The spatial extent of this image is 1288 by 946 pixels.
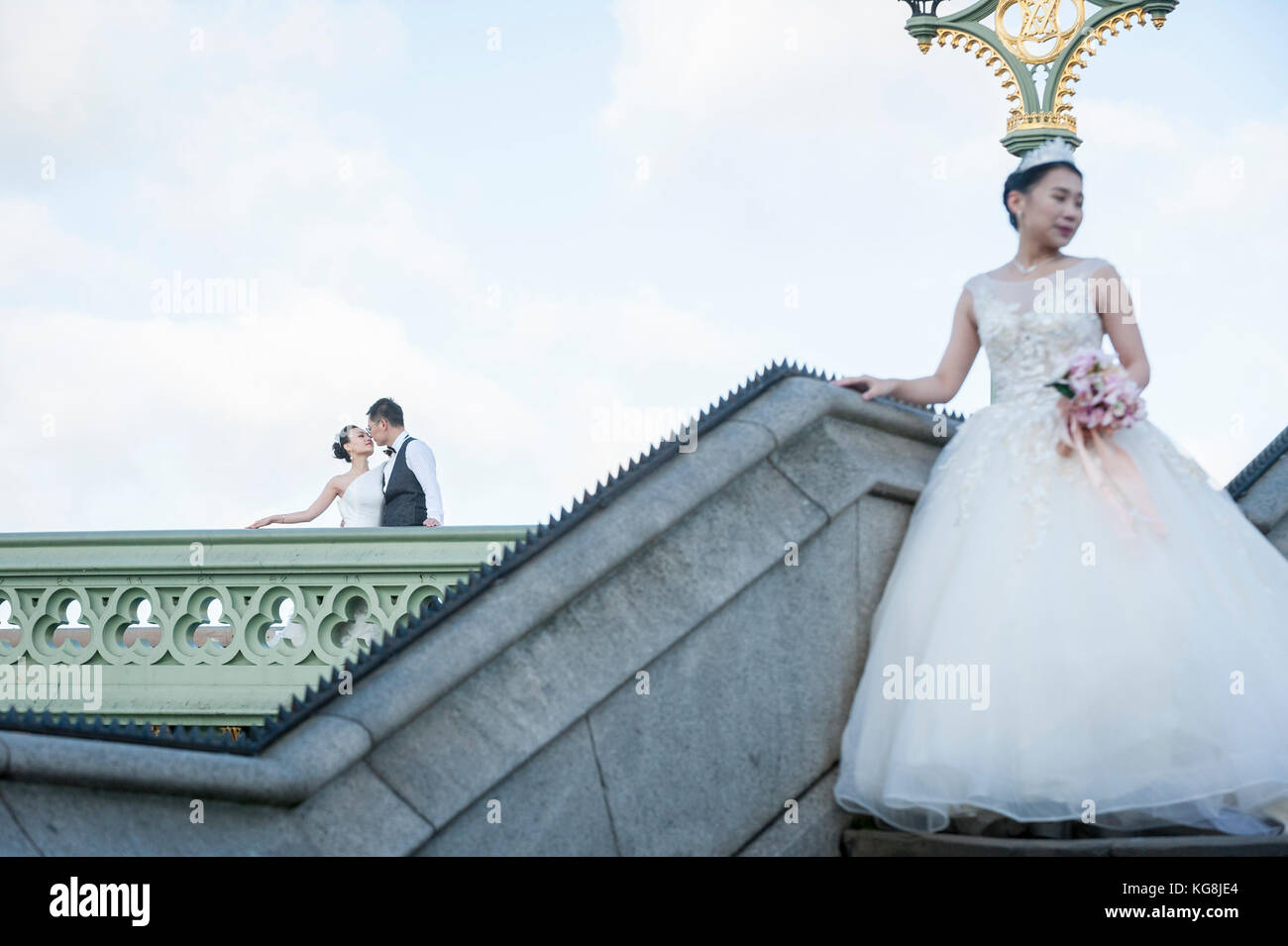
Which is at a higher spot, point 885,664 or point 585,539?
point 585,539

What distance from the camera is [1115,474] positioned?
5703 mm

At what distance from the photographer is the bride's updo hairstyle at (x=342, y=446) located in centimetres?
1146

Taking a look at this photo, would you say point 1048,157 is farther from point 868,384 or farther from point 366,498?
point 366,498

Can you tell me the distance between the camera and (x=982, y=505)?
5.64 meters

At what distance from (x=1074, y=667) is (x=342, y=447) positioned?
7.35 meters

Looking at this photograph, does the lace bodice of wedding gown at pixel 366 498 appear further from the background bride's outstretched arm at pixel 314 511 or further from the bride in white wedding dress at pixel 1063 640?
the bride in white wedding dress at pixel 1063 640

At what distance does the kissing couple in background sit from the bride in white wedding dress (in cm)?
482

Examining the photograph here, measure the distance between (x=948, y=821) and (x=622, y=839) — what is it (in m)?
0.98

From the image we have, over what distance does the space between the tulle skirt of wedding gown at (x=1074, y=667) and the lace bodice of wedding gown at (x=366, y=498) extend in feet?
18.2

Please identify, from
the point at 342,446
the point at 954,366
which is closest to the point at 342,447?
the point at 342,446

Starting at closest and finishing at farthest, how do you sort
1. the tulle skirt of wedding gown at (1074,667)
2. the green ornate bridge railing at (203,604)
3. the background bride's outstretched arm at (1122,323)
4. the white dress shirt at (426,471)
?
the tulle skirt of wedding gown at (1074,667) → the background bride's outstretched arm at (1122,323) → the green ornate bridge railing at (203,604) → the white dress shirt at (426,471)

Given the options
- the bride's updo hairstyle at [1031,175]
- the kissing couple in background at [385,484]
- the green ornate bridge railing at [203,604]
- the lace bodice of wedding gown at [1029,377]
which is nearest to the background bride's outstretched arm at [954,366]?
the lace bodice of wedding gown at [1029,377]
